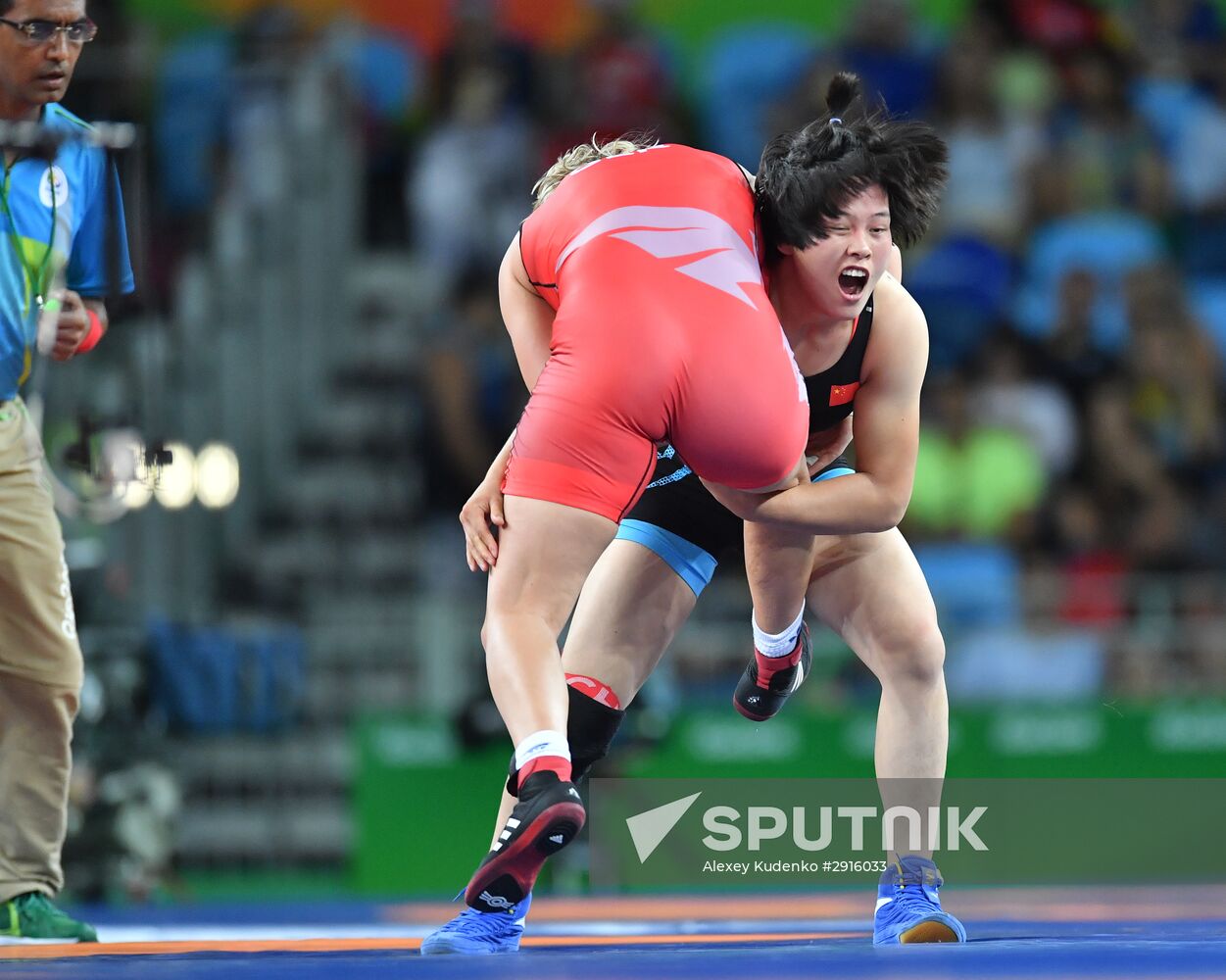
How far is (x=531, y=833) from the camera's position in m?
3.23

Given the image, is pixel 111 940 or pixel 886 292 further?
pixel 111 940

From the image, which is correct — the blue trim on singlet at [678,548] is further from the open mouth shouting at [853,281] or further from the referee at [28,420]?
the referee at [28,420]

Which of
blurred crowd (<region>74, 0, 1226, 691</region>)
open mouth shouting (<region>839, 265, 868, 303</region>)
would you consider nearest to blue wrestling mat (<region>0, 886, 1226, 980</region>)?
open mouth shouting (<region>839, 265, 868, 303</region>)

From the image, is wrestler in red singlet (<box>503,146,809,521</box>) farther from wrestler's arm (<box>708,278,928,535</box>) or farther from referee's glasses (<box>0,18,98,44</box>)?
referee's glasses (<box>0,18,98,44</box>)

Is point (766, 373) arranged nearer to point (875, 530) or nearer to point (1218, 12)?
point (875, 530)

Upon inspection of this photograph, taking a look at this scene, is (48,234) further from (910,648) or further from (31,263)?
(910,648)

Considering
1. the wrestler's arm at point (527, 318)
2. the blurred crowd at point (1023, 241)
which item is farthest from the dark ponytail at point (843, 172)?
the blurred crowd at point (1023, 241)

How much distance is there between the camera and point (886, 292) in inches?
151

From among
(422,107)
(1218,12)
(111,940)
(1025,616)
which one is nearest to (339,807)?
(1025,616)

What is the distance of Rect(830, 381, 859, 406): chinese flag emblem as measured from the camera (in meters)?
3.87

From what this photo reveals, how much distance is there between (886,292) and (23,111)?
193 cm

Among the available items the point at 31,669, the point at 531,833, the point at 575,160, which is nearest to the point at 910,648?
the point at 531,833

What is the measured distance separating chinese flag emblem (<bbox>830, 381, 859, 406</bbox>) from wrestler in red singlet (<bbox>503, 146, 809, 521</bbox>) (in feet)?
1.19

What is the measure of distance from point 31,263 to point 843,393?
1785 millimetres
